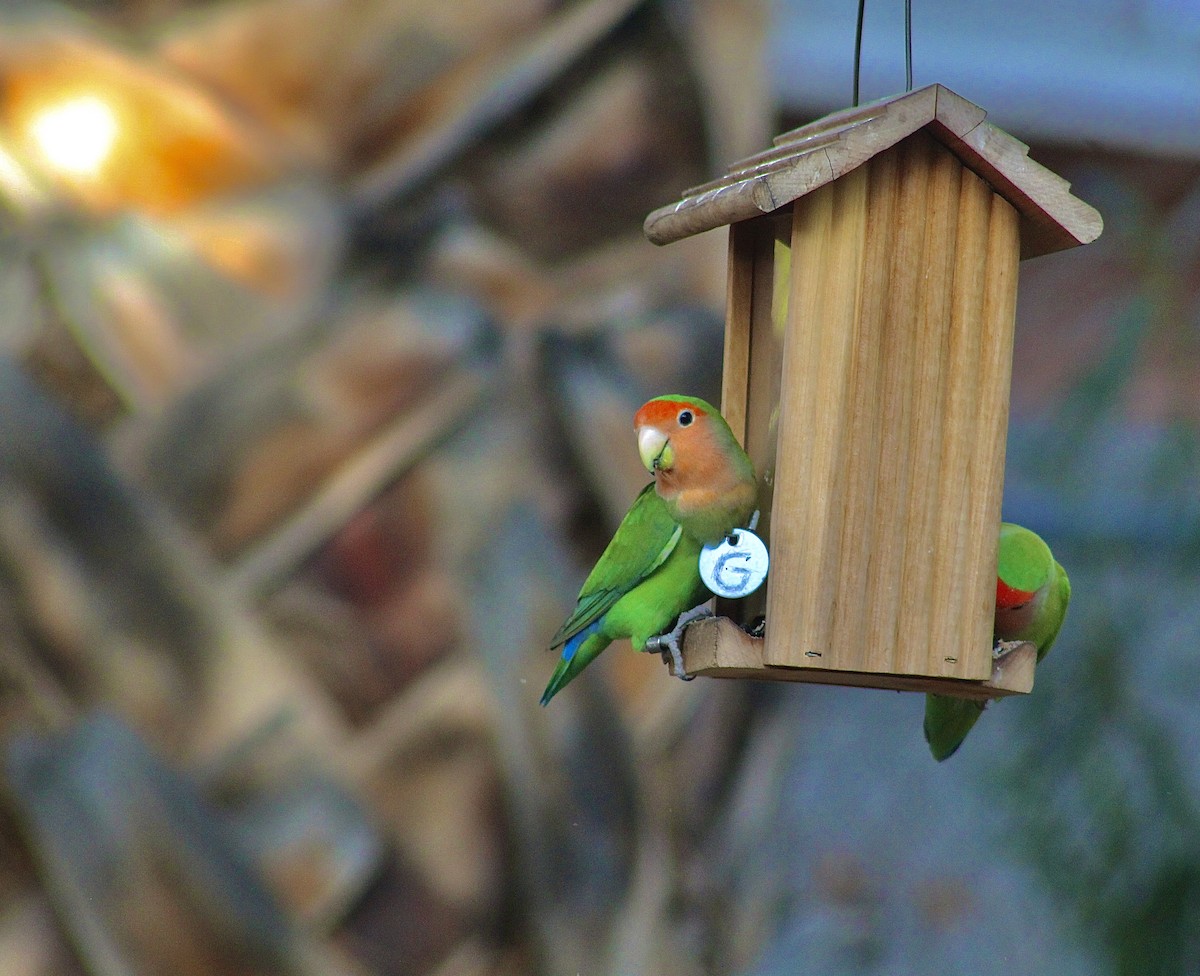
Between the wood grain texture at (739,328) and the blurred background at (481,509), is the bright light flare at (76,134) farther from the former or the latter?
the wood grain texture at (739,328)

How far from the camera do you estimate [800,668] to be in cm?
155

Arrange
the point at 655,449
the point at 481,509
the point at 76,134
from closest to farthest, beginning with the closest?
the point at 655,449 < the point at 76,134 < the point at 481,509

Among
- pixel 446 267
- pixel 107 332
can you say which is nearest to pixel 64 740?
pixel 107 332

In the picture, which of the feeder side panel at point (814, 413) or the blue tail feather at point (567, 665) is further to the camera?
the blue tail feather at point (567, 665)

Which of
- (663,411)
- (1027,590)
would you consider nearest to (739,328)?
(663,411)

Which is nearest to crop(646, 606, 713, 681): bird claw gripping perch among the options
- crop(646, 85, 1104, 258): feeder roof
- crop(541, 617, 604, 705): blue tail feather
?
crop(541, 617, 604, 705): blue tail feather

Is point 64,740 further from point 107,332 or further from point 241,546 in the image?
point 107,332

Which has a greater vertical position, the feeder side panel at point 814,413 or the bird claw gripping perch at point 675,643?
the feeder side panel at point 814,413

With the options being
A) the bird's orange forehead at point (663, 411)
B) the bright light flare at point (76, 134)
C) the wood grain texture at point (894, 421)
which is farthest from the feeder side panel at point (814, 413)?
the bright light flare at point (76, 134)

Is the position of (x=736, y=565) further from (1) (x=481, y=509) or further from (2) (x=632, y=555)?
(1) (x=481, y=509)

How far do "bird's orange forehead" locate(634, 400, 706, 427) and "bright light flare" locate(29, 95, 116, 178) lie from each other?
1567mm

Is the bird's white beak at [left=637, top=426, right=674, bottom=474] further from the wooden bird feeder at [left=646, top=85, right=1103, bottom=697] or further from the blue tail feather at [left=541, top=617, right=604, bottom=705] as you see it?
the blue tail feather at [left=541, top=617, right=604, bottom=705]

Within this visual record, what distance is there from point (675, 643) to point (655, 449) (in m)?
0.25

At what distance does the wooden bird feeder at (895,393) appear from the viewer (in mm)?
1545
